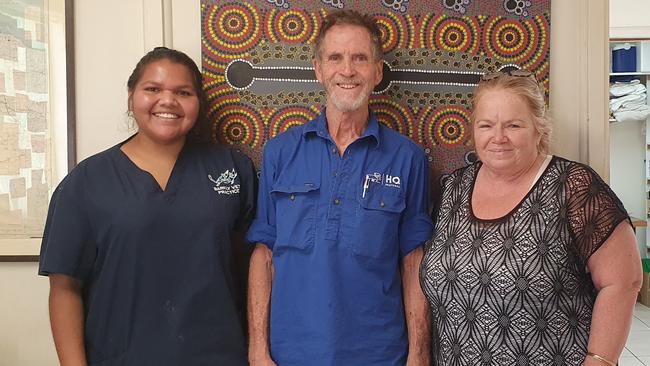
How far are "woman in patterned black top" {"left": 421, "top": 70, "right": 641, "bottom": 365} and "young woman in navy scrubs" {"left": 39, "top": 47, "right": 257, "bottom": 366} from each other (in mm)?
612

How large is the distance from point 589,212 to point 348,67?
2.43 feet

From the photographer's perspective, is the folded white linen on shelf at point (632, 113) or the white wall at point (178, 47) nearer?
the white wall at point (178, 47)

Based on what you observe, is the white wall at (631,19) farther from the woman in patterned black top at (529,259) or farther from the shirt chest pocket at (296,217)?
the shirt chest pocket at (296,217)

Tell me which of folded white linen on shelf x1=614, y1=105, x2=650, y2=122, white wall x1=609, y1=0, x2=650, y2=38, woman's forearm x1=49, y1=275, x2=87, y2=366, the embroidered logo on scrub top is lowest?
woman's forearm x1=49, y1=275, x2=87, y2=366

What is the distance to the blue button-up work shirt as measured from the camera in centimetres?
148

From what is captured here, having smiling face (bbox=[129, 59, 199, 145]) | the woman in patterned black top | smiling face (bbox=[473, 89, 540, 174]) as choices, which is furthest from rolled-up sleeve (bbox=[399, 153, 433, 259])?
smiling face (bbox=[129, 59, 199, 145])

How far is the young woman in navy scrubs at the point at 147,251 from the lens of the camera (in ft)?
4.66

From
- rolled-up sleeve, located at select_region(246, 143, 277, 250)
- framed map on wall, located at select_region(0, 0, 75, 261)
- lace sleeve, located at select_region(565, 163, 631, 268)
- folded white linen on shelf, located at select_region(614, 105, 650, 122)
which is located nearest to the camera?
lace sleeve, located at select_region(565, 163, 631, 268)

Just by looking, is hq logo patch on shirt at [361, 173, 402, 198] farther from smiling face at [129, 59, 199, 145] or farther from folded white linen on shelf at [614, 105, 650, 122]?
folded white linen on shelf at [614, 105, 650, 122]

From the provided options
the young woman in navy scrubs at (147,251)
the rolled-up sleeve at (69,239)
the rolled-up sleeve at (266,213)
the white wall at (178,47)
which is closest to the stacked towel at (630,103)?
the white wall at (178,47)

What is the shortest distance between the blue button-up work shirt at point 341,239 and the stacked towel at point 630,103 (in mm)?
3834

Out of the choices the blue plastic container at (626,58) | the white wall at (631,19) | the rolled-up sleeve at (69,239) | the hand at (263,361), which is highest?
the white wall at (631,19)

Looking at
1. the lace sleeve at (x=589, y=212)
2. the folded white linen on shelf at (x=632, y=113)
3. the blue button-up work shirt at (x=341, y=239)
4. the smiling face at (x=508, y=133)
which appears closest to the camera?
the lace sleeve at (x=589, y=212)

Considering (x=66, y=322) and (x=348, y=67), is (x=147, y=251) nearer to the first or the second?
(x=66, y=322)
